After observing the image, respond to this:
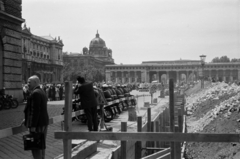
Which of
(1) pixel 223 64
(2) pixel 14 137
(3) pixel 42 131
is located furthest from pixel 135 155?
(1) pixel 223 64

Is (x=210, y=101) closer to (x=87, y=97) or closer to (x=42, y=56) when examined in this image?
(x=87, y=97)

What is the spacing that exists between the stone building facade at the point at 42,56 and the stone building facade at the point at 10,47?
139 feet

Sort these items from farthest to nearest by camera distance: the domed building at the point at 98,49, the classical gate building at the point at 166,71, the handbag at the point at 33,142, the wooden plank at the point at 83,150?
the domed building at the point at 98,49 < the classical gate building at the point at 166,71 < the wooden plank at the point at 83,150 < the handbag at the point at 33,142

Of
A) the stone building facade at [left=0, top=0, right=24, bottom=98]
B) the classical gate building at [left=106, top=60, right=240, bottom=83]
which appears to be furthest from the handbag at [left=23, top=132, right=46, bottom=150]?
the classical gate building at [left=106, top=60, right=240, bottom=83]

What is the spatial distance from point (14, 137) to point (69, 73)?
279 feet

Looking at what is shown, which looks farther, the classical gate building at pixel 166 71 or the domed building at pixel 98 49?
the domed building at pixel 98 49

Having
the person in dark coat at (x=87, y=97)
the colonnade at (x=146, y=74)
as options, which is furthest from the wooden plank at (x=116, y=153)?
the colonnade at (x=146, y=74)

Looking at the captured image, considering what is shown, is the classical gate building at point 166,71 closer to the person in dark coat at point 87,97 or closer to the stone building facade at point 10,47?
the stone building facade at point 10,47

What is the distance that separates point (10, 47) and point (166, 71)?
126m

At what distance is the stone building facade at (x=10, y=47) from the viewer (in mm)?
19266

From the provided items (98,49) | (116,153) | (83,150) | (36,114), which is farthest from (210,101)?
(98,49)

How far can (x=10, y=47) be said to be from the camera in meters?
20.0

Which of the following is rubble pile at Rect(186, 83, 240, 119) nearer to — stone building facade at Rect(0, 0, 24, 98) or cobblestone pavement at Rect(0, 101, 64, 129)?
cobblestone pavement at Rect(0, 101, 64, 129)

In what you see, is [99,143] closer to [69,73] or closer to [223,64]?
[69,73]
